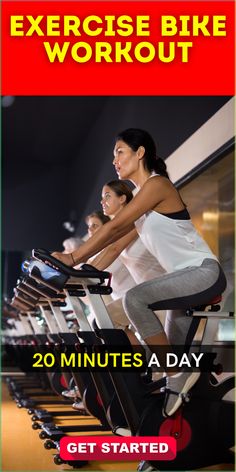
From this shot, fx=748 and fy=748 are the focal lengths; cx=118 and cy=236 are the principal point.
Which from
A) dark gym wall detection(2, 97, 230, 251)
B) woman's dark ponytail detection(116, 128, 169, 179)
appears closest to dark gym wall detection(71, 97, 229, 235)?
dark gym wall detection(2, 97, 230, 251)

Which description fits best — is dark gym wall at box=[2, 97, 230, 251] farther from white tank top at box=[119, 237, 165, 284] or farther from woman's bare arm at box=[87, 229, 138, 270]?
woman's bare arm at box=[87, 229, 138, 270]

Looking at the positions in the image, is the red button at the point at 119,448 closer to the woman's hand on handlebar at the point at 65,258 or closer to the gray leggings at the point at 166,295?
the gray leggings at the point at 166,295

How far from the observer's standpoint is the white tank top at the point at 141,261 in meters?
3.66

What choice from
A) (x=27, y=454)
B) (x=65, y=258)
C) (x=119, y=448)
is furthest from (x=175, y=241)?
(x=27, y=454)

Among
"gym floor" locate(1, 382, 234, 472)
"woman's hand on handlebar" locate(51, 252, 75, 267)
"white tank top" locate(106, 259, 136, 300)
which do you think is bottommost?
"gym floor" locate(1, 382, 234, 472)

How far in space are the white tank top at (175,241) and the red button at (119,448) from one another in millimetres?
642

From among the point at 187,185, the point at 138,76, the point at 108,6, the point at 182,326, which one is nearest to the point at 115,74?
the point at 138,76

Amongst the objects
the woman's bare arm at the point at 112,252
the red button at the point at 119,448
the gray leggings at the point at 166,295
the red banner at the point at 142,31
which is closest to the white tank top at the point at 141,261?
the woman's bare arm at the point at 112,252

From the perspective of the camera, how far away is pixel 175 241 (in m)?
2.76

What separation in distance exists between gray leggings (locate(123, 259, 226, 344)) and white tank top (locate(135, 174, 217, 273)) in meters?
0.05

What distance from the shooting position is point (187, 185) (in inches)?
258

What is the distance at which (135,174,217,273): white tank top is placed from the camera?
277 cm

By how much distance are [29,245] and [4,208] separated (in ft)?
2.96

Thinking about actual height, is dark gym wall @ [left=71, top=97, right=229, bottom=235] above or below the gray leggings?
above
